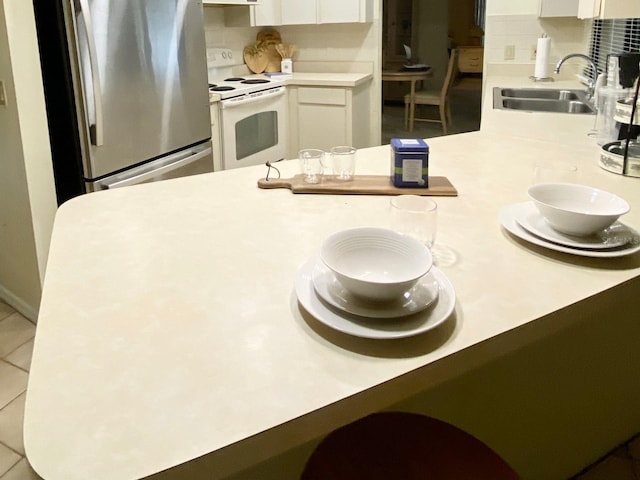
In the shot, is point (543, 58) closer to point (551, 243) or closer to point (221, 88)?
point (221, 88)

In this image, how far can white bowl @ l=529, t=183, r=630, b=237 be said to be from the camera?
109 cm

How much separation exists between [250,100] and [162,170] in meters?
1.18

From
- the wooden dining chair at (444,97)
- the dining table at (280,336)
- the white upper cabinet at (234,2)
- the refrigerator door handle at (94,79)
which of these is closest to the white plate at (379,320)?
the dining table at (280,336)

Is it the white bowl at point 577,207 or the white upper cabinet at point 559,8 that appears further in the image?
the white upper cabinet at point 559,8

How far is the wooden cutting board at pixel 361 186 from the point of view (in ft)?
4.91

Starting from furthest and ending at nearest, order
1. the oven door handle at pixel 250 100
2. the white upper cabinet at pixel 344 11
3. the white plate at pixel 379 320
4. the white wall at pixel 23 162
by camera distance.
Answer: the white upper cabinet at pixel 344 11
the oven door handle at pixel 250 100
the white wall at pixel 23 162
the white plate at pixel 379 320

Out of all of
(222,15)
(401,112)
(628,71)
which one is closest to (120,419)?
(628,71)

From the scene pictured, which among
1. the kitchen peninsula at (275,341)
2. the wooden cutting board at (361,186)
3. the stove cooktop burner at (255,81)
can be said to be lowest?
the kitchen peninsula at (275,341)

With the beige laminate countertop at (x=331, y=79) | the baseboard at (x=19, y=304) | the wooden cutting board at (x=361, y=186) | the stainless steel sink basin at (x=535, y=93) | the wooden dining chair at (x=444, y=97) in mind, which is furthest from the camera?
the wooden dining chair at (x=444, y=97)

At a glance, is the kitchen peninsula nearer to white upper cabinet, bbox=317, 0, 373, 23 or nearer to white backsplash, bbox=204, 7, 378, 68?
white upper cabinet, bbox=317, 0, 373, 23

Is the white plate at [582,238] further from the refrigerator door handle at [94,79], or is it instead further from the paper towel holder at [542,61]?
the paper towel holder at [542,61]

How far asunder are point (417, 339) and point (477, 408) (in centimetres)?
70

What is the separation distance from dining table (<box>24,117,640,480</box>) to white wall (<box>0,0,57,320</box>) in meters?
1.11

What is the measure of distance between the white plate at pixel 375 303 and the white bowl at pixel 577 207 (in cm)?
33
